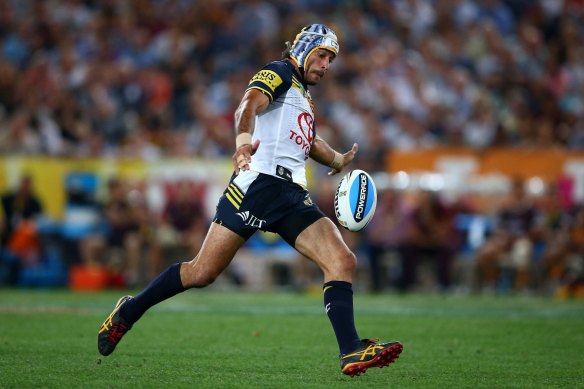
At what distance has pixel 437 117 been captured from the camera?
2130 centimetres

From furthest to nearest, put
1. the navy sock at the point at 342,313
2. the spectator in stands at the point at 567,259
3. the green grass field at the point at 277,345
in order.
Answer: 1. the spectator in stands at the point at 567,259
2. the navy sock at the point at 342,313
3. the green grass field at the point at 277,345

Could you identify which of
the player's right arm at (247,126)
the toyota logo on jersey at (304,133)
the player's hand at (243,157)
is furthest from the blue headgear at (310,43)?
the player's hand at (243,157)

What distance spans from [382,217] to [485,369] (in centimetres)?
1108

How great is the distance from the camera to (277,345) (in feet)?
30.9

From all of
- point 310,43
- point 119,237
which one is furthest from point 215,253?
point 119,237

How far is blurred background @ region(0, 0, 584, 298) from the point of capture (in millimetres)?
18391

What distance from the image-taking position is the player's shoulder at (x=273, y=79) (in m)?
7.48

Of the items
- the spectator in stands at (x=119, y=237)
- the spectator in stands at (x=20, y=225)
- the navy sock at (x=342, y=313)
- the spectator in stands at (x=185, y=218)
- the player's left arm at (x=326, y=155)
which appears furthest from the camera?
the spectator in stands at (x=185, y=218)

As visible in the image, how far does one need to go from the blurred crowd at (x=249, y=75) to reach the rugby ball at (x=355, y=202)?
11.5 metres

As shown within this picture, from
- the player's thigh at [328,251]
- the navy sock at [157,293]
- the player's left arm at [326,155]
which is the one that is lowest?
the navy sock at [157,293]

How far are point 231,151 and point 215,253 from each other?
484 inches

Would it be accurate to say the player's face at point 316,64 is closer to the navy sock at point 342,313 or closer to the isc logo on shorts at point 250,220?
the isc logo on shorts at point 250,220

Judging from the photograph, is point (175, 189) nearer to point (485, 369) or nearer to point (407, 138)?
point (407, 138)

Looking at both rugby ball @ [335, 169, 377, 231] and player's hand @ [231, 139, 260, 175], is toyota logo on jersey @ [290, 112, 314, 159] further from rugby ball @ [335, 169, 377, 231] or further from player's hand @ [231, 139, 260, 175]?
player's hand @ [231, 139, 260, 175]
